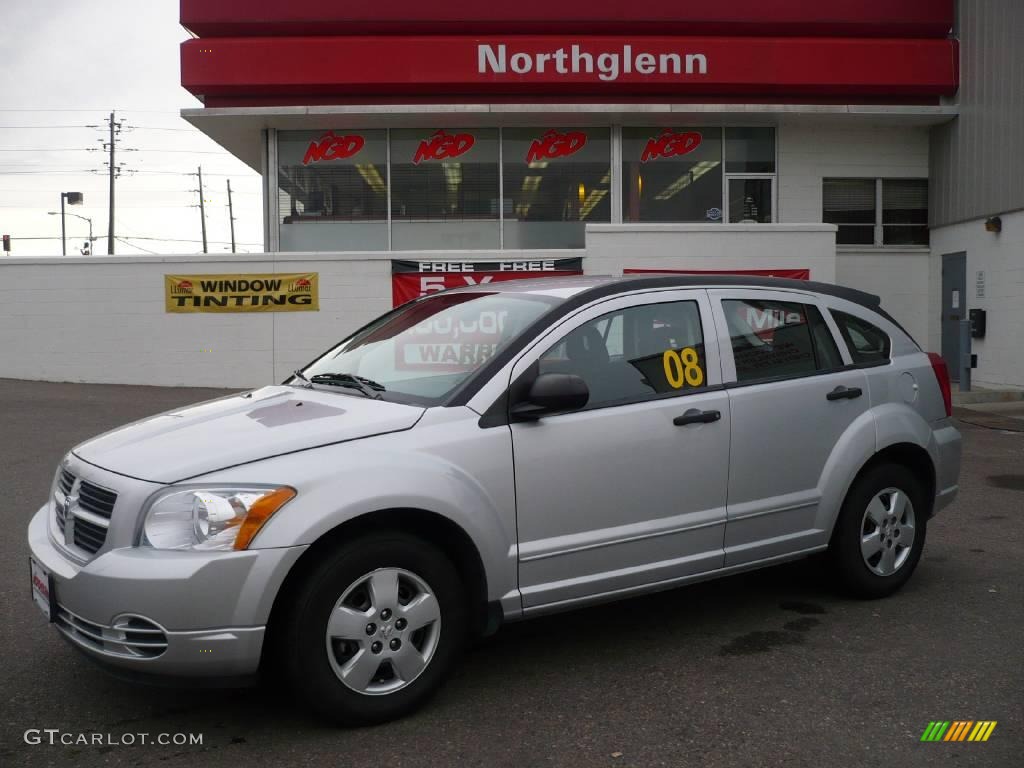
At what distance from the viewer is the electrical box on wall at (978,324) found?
17656mm

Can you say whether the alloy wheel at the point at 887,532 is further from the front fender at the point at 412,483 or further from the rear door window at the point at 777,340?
the front fender at the point at 412,483

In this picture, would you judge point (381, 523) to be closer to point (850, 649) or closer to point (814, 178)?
point (850, 649)

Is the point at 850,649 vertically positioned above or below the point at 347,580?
below

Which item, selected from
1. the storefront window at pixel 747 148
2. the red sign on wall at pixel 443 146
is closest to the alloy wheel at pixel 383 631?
the red sign on wall at pixel 443 146

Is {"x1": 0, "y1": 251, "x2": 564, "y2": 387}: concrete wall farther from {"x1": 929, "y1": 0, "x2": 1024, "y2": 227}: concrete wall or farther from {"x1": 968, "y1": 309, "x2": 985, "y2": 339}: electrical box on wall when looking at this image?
{"x1": 929, "y1": 0, "x2": 1024, "y2": 227}: concrete wall

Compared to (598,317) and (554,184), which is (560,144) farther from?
(598,317)

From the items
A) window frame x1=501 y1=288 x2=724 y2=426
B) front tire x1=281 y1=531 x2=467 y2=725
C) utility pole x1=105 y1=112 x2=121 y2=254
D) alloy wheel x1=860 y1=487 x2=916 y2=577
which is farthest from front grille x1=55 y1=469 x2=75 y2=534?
utility pole x1=105 y1=112 x2=121 y2=254

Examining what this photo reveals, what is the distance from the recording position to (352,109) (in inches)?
733

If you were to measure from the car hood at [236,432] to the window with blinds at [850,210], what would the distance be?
1780 cm

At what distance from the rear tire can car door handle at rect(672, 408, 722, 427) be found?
1054 mm

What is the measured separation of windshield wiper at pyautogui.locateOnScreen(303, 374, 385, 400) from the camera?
14.1ft

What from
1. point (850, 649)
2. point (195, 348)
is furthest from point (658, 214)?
point (850, 649)

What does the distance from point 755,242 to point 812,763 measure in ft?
48.4
